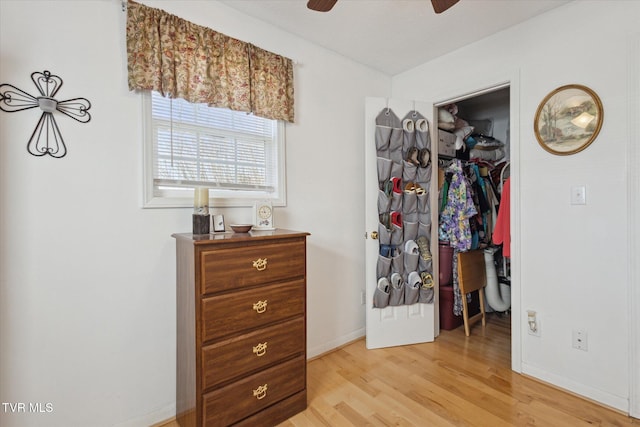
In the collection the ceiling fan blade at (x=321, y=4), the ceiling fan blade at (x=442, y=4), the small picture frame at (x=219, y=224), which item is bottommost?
the small picture frame at (x=219, y=224)

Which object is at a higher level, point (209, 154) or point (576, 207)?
point (209, 154)

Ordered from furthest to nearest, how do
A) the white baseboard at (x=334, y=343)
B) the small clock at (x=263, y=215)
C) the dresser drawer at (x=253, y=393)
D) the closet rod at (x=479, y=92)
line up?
the white baseboard at (x=334, y=343) → the closet rod at (x=479, y=92) → the small clock at (x=263, y=215) → the dresser drawer at (x=253, y=393)

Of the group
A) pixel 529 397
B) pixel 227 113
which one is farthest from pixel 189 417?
pixel 529 397

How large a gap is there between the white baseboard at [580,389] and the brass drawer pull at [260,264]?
201 cm

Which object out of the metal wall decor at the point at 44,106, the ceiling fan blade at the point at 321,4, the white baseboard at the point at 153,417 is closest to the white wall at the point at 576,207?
the ceiling fan blade at the point at 321,4

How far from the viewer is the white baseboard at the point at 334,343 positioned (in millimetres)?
2414

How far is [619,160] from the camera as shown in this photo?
1.76 meters

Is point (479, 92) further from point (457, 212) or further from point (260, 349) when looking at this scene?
point (260, 349)

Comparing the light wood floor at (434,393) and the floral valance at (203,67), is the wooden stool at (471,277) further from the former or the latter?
the floral valance at (203,67)

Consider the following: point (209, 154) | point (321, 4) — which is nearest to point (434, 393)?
point (209, 154)

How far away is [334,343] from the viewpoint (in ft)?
8.45

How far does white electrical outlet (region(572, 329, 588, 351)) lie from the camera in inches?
74.4

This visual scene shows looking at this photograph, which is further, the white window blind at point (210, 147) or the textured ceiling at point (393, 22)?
the textured ceiling at point (393, 22)

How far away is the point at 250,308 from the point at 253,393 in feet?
1.50
